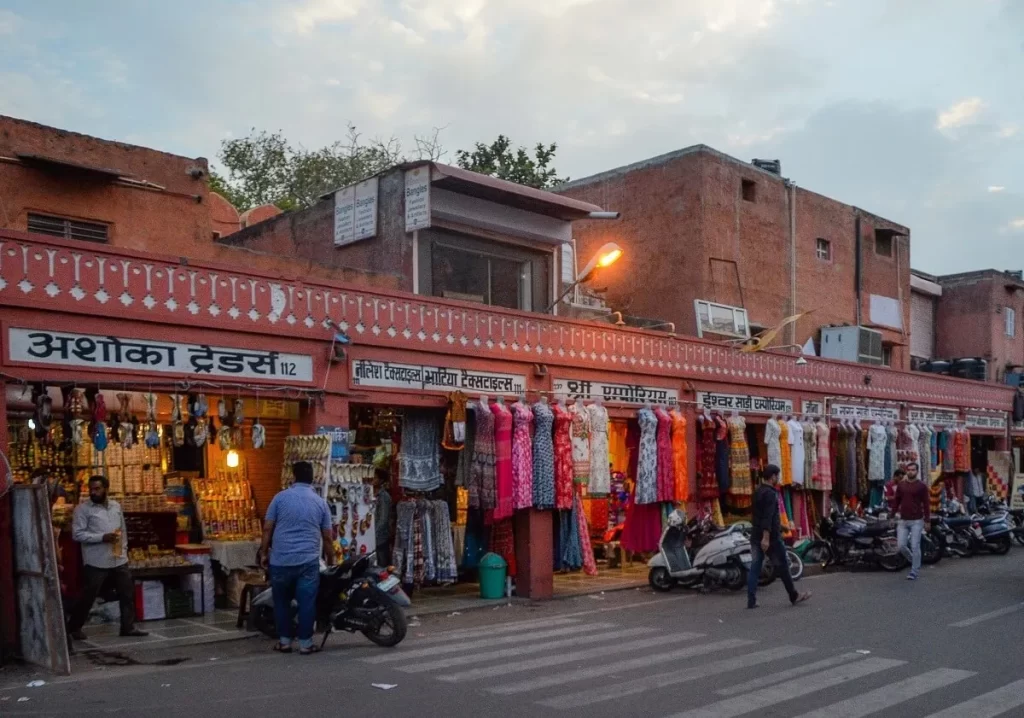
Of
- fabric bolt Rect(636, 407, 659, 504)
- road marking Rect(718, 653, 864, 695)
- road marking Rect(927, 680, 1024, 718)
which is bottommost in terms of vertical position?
road marking Rect(718, 653, 864, 695)

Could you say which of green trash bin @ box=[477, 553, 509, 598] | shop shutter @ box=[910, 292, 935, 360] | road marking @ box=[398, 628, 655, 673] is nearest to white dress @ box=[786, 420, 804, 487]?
green trash bin @ box=[477, 553, 509, 598]

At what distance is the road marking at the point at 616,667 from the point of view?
787cm

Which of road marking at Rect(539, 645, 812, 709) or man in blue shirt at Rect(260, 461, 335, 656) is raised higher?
man in blue shirt at Rect(260, 461, 335, 656)

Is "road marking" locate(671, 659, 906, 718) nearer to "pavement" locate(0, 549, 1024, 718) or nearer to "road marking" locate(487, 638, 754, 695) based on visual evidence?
"pavement" locate(0, 549, 1024, 718)

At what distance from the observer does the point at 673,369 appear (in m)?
16.8

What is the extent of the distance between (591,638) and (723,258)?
13.3 m

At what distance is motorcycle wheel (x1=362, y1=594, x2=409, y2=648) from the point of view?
373 inches

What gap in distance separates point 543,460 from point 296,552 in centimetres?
520

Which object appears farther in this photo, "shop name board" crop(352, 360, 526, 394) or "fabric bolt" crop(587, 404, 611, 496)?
"fabric bolt" crop(587, 404, 611, 496)

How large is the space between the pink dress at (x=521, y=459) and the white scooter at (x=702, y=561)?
2.16 metres

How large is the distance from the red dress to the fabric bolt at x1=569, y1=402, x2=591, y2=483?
23 cm

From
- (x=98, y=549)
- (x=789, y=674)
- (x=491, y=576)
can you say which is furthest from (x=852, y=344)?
(x=98, y=549)

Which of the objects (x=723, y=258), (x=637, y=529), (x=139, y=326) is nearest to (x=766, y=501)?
(x=637, y=529)

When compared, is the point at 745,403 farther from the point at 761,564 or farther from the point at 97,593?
the point at 97,593
